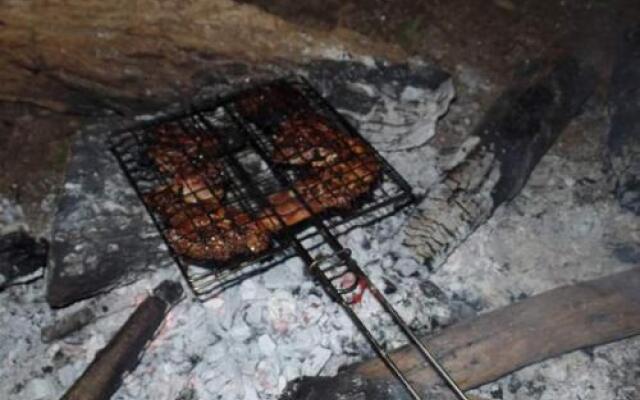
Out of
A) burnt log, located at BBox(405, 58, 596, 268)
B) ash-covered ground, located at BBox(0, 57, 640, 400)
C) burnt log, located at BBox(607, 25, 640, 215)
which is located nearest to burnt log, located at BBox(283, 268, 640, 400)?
ash-covered ground, located at BBox(0, 57, 640, 400)

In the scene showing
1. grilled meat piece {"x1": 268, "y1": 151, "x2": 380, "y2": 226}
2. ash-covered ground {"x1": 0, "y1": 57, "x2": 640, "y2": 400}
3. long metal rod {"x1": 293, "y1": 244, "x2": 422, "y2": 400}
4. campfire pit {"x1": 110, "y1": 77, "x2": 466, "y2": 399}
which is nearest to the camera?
long metal rod {"x1": 293, "y1": 244, "x2": 422, "y2": 400}

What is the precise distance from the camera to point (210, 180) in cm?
330

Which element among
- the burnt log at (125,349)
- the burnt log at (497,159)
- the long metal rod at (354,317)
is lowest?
the burnt log at (125,349)

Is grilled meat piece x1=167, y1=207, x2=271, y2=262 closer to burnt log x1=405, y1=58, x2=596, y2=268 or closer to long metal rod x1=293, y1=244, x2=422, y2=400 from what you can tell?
long metal rod x1=293, y1=244, x2=422, y2=400

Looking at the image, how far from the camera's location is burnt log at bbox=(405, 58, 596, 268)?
3350 millimetres

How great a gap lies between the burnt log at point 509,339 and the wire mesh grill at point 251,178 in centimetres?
72

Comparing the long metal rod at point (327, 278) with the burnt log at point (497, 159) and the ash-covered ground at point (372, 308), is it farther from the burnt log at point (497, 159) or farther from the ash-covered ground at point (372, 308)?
the burnt log at point (497, 159)

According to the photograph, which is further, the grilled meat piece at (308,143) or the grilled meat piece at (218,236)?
the grilled meat piece at (308,143)

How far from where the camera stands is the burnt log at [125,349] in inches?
112

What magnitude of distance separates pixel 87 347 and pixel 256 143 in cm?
138

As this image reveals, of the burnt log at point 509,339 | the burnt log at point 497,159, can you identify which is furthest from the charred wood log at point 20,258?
the burnt log at point 497,159

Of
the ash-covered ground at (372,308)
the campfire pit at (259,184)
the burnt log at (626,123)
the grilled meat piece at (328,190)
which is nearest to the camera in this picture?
the ash-covered ground at (372,308)

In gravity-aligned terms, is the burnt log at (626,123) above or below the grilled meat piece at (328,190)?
above

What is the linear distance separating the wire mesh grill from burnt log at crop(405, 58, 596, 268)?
0.23 meters
